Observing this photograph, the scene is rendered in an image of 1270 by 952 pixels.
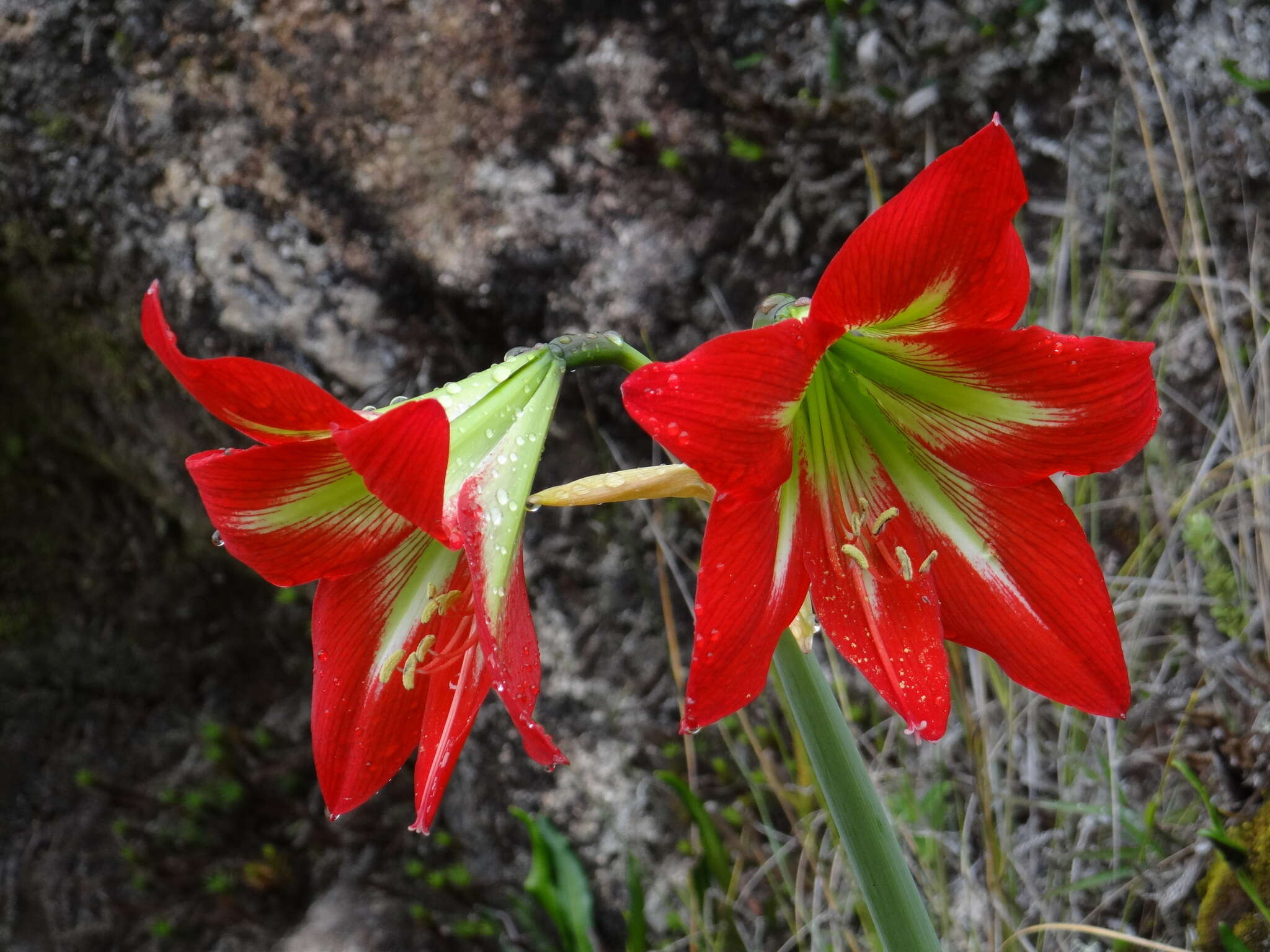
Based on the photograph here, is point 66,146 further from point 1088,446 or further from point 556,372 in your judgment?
point 1088,446

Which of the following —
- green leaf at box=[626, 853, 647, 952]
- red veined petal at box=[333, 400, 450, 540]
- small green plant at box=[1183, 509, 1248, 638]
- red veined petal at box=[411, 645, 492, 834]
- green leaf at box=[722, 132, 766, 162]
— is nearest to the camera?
red veined petal at box=[333, 400, 450, 540]

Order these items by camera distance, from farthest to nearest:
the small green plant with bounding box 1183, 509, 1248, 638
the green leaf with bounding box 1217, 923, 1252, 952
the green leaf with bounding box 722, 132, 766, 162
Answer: the green leaf with bounding box 722, 132, 766, 162, the small green plant with bounding box 1183, 509, 1248, 638, the green leaf with bounding box 1217, 923, 1252, 952

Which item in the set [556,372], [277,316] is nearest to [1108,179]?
[556,372]

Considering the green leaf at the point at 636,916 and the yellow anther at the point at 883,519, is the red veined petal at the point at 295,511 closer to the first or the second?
the yellow anther at the point at 883,519

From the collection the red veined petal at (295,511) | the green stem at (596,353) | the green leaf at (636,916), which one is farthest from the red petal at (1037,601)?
the green leaf at (636,916)

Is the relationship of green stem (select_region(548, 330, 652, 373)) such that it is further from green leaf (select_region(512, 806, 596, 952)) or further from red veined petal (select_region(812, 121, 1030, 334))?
green leaf (select_region(512, 806, 596, 952))

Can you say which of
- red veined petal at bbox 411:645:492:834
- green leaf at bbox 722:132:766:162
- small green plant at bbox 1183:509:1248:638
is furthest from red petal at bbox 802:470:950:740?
green leaf at bbox 722:132:766:162

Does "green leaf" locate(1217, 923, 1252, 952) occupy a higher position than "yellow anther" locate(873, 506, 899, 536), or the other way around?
"yellow anther" locate(873, 506, 899, 536)

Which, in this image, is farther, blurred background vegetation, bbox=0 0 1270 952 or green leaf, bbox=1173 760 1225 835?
blurred background vegetation, bbox=0 0 1270 952

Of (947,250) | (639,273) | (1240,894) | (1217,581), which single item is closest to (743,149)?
(639,273)
